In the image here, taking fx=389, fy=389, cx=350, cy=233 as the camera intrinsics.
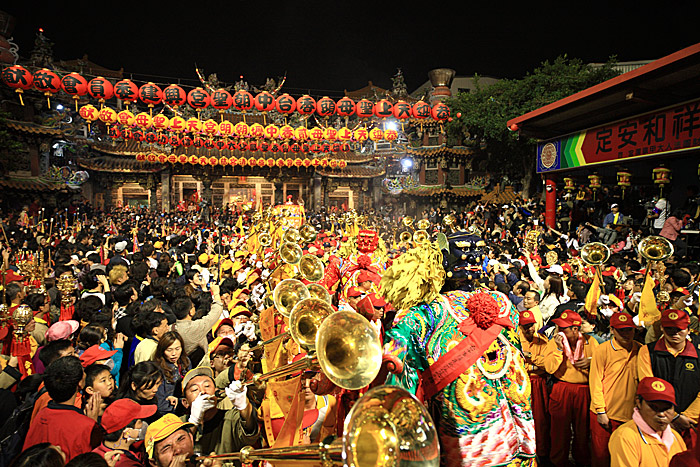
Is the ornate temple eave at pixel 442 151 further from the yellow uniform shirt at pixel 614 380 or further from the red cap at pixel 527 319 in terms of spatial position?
the yellow uniform shirt at pixel 614 380

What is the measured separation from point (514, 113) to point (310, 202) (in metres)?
17.7

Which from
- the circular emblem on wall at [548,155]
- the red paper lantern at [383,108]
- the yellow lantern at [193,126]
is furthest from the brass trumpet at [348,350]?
the yellow lantern at [193,126]

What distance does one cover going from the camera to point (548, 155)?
43.0 feet

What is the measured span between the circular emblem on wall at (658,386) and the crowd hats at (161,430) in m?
2.83

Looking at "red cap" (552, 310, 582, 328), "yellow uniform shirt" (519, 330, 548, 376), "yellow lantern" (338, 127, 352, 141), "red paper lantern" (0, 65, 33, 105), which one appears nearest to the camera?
"red cap" (552, 310, 582, 328)

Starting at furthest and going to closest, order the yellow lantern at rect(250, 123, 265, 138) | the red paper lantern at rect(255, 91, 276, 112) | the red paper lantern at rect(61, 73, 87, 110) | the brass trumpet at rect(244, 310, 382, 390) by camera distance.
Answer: the yellow lantern at rect(250, 123, 265, 138) → the red paper lantern at rect(255, 91, 276, 112) → the red paper lantern at rect(61, 73, 87, 110) → the brass trumpet at rect(244, 310, 382, 390)

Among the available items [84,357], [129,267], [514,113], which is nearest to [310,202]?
[514,113]

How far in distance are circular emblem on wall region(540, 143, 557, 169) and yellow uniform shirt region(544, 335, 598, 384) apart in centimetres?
1073

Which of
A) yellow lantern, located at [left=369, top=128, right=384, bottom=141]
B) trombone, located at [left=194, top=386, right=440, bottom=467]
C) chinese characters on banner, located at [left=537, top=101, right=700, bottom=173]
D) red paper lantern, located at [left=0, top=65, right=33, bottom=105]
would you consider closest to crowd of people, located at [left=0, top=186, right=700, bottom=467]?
trombone, located at [left=194, top=386, right=440, bottom=467]

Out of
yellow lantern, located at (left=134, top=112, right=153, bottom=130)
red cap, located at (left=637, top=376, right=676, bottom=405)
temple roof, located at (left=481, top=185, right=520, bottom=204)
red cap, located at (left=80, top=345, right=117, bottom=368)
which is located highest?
yellow lantern, located at (left=134, top=112, right=153, bottom=130)

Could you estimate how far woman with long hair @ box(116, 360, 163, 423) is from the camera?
9.16 ft

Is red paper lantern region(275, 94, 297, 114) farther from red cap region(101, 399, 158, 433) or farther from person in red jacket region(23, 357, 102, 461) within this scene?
red cap region(101, 399, 158, 433)

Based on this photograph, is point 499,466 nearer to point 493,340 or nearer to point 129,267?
point 493,340

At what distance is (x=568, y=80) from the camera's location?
19625 millimetres
